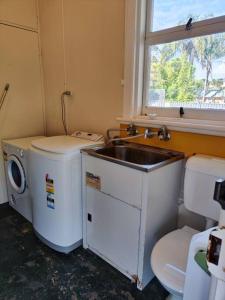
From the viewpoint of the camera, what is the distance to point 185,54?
1573 mm

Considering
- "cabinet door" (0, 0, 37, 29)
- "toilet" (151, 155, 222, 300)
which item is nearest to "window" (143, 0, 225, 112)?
"toilet" (151, 155, 222, 300)

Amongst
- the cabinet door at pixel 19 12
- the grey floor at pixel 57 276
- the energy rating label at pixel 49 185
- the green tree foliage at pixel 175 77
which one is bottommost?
the grey floor at pixel 57 276

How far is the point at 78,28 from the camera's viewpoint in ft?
6.98

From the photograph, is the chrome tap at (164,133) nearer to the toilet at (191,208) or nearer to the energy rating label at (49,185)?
the toilet at (191,208)

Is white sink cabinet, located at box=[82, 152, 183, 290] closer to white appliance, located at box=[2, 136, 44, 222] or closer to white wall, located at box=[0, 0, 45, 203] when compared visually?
white appliance, located at box=[2, 136, 44, 222]

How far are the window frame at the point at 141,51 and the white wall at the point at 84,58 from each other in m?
0.10

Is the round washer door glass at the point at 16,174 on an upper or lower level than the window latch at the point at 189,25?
lower

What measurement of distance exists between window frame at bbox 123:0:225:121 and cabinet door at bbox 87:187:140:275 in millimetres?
817

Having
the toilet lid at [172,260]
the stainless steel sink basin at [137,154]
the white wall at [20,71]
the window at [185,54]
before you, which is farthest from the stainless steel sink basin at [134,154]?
the white wall at [20,71]

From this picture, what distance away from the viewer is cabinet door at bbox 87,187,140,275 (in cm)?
142

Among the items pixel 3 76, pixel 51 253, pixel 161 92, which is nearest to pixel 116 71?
pixel 161 92

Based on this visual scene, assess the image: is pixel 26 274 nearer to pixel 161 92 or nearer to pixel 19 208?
pixel 19 208

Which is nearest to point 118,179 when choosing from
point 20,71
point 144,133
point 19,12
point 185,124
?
point 144,133

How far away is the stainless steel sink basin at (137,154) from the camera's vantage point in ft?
5.10
